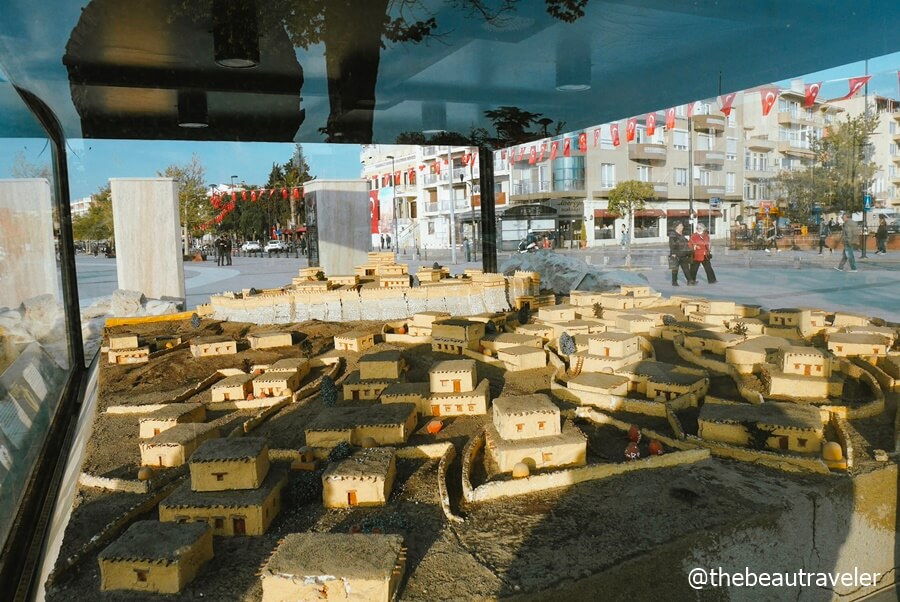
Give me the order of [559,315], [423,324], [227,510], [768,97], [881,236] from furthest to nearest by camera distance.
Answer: [881,236], [768,97], [559,315], [423,324], [227,510]

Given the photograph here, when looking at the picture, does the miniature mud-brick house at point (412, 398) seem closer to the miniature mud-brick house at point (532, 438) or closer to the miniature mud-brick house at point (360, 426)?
the miniature mud-brick house at point (360, 426)

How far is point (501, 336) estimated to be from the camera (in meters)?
9.34

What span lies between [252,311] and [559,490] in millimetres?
10146

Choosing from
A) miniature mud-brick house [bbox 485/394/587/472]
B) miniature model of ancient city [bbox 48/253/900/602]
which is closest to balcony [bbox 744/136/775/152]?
miniature model of ancient city [bbox 48/253/900/602]

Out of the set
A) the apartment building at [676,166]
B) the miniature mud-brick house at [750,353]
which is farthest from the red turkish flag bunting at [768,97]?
the miniature mud-brick house at [750,353]

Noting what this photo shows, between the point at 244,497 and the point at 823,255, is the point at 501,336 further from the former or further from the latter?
the point at 823,255

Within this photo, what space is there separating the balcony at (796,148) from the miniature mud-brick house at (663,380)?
10.6 meters

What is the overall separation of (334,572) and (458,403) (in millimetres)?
3413

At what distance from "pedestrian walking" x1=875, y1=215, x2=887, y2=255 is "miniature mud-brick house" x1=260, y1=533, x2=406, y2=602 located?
1406 centimetres

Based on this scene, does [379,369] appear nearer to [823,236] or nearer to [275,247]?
[823,236]

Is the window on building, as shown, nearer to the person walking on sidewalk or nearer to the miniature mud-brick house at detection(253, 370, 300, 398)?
the person walking on sidewalk

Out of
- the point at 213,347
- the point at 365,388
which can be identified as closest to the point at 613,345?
the point at 365,388

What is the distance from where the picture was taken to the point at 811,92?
40.1ft

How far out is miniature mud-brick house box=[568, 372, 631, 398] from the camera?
6618mm
